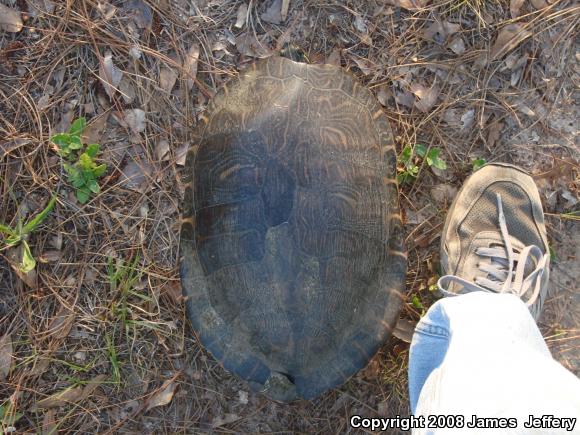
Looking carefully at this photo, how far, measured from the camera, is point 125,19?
2.22 metres

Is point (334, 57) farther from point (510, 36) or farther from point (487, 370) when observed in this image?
point (487, 370)

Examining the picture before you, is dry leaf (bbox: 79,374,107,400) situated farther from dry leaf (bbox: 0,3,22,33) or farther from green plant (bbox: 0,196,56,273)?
dry leaf (bbox: 0,3,22,33)

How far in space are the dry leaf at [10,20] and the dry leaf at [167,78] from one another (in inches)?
27.8

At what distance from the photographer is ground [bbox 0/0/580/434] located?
7.22 feet

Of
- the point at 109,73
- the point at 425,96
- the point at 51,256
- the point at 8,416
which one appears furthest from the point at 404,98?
the point at 8,416

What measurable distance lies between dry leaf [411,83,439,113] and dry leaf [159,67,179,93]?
114 cm

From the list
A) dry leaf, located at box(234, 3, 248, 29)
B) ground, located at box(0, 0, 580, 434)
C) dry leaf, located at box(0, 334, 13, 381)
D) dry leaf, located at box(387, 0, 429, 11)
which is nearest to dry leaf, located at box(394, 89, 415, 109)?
ground, located at box(0, 0, 580, 434)

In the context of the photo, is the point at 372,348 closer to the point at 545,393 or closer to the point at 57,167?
the point at 545,393

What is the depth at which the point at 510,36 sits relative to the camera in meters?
2.17

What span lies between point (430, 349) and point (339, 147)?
80 cm

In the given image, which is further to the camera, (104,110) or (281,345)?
(104,110)

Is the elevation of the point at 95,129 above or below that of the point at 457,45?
below

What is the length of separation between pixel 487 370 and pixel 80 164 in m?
1.90

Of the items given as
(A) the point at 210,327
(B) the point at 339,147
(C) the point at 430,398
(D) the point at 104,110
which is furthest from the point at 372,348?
(D) the point at 104,110
